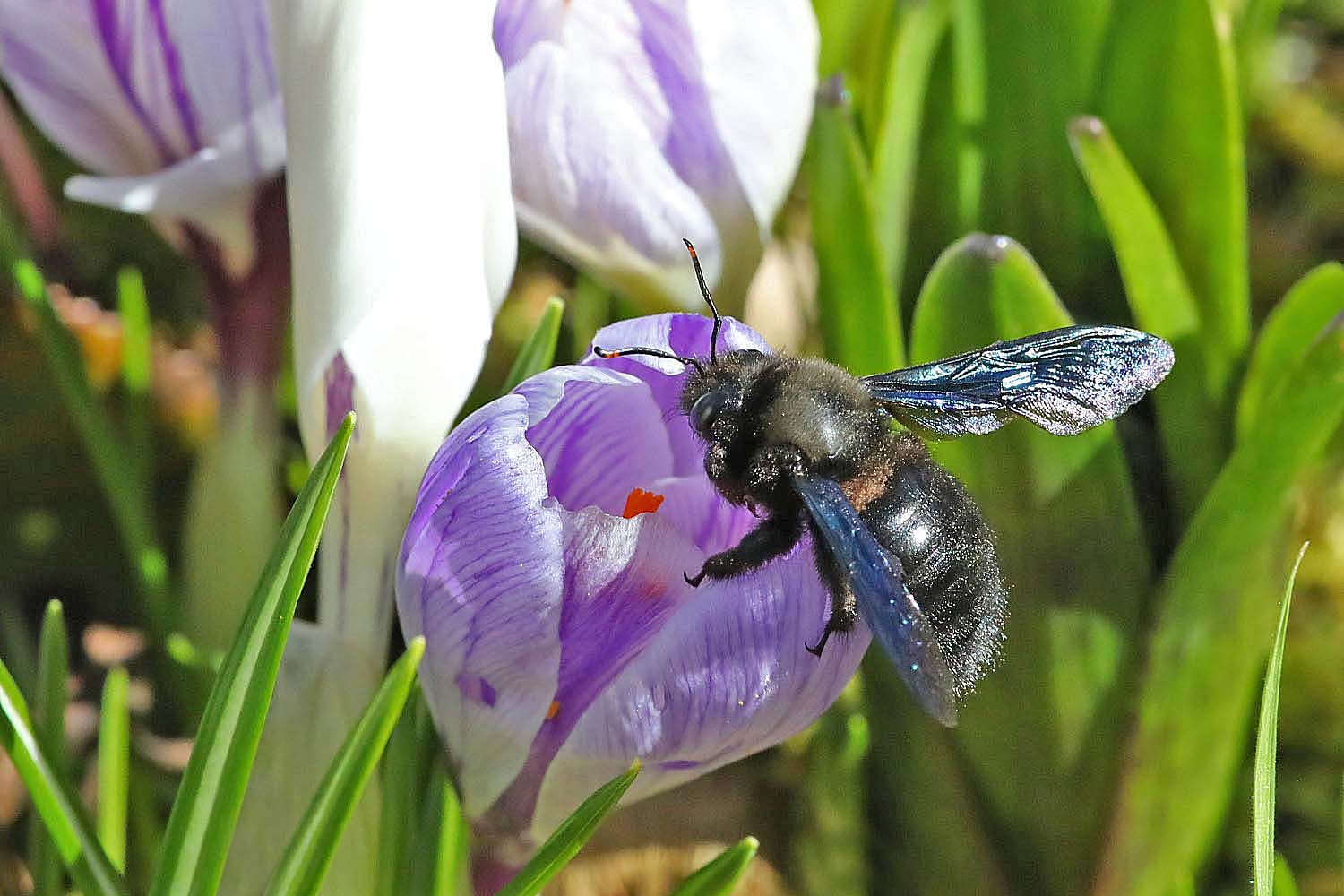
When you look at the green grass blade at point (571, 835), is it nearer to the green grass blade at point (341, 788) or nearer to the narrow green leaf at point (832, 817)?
the green grass blade at point (341, 788)

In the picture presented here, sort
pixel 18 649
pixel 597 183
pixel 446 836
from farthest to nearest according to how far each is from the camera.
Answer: pixel 18 649 < pixel 597 183 < pixel 446 836

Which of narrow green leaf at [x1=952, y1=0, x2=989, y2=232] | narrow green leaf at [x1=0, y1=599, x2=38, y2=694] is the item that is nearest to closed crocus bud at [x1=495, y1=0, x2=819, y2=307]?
narrow green leaf at [x1=952, y1=0, x2=989, y2=232]

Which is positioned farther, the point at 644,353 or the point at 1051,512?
the point at 1051,512

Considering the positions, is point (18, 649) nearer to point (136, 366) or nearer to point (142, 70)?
point (136, 366)

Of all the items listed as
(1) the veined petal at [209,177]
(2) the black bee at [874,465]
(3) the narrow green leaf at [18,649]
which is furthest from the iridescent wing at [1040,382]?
(3) the narrow green leaf at [18,649]

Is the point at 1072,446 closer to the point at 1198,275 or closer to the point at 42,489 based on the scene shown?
the point at 1198,275

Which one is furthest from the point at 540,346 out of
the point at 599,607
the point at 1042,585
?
the point at 1042,585
